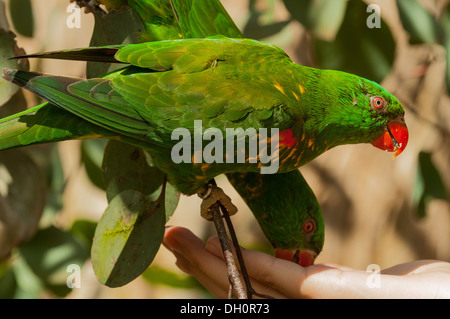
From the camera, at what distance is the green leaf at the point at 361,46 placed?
141cm

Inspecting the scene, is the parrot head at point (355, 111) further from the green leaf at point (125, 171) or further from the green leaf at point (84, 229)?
the green leaf at point (84, 229)

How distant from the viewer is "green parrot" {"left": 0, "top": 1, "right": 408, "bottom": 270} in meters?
0.88

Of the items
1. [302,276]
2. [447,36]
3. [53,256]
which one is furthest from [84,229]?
[447,36]

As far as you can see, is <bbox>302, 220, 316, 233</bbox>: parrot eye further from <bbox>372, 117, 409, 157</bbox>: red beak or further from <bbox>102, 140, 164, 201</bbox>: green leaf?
<bbox>102, 140, 164, 201</bbox>: green leaf

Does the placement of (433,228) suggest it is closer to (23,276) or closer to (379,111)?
(379,111)

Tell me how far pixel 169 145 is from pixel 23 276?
0.81m

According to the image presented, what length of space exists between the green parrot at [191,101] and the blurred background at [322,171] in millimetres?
239

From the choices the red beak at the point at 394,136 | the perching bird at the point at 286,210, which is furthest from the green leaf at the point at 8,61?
the red beak at the point at 394,136

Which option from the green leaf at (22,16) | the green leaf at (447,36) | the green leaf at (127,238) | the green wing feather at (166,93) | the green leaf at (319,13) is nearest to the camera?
the green wing feather at (166,93)

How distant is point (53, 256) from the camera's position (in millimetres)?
1404

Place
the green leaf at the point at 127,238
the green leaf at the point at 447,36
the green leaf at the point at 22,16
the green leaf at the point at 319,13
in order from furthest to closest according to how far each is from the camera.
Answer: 1. the green leaf at the point at 447,36
2. the green leaf at the point at 319,13
3. the green leaf at the point at 22,16
4. the green leaf at the point at 127,238

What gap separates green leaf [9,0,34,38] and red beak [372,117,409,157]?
2.79ft

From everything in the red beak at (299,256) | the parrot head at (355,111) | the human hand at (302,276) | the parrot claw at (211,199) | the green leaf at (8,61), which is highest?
the green leaf at (8,61)
